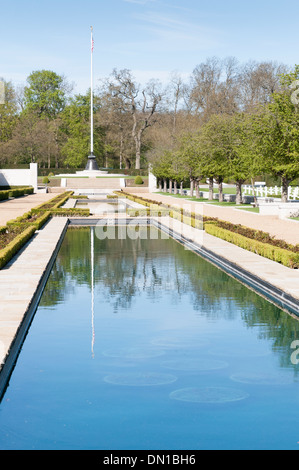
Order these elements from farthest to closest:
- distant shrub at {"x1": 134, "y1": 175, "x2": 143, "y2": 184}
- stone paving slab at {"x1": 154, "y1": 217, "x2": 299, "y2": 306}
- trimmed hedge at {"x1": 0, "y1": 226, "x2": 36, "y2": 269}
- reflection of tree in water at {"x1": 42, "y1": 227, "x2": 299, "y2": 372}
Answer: distant shrub at {"x1": 134, "y1": 175, "x2": 143, "y2": 184}, trimmed hedge at {"x1": 0, "y1": 226, "x2": 36, "y2": 269}, stone paving slab at {"x1": 154, "y1": 217, "x2": 299, "y2": 306}, reflection of tree in water at {"x1": 42, "y1": 227, "x2": 299, "y2": 372}

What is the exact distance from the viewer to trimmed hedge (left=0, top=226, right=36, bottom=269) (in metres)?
13.7

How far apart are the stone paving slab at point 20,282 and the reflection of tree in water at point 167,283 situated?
1.29 feet

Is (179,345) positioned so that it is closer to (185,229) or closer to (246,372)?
(246,372)

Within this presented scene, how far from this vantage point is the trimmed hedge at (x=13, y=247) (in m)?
13.7

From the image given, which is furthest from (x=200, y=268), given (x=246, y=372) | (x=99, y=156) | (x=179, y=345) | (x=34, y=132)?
(x=99, y=156)

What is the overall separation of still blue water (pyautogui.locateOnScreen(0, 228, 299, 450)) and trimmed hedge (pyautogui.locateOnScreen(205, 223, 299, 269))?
1873mm

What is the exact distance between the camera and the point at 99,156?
9419cm

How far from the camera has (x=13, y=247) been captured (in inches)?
602

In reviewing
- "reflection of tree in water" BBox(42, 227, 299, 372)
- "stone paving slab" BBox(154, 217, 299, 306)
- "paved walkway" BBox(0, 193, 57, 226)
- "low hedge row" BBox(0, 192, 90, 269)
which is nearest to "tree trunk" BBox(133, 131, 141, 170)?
"paved walkway" BBox(0, 193, 57, 226)

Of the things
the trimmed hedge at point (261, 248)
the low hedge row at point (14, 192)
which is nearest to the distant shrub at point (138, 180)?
the low hedge row at point (14, 192)

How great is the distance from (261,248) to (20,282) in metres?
7.08

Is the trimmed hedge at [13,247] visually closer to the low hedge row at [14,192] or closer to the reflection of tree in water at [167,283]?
the reflection of tree in water at [167,283]

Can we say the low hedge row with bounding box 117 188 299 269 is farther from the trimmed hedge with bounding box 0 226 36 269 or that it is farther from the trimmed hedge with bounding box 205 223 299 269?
the trimmed hedge with bounding box 0 226 36 269

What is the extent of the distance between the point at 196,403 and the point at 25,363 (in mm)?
2413
